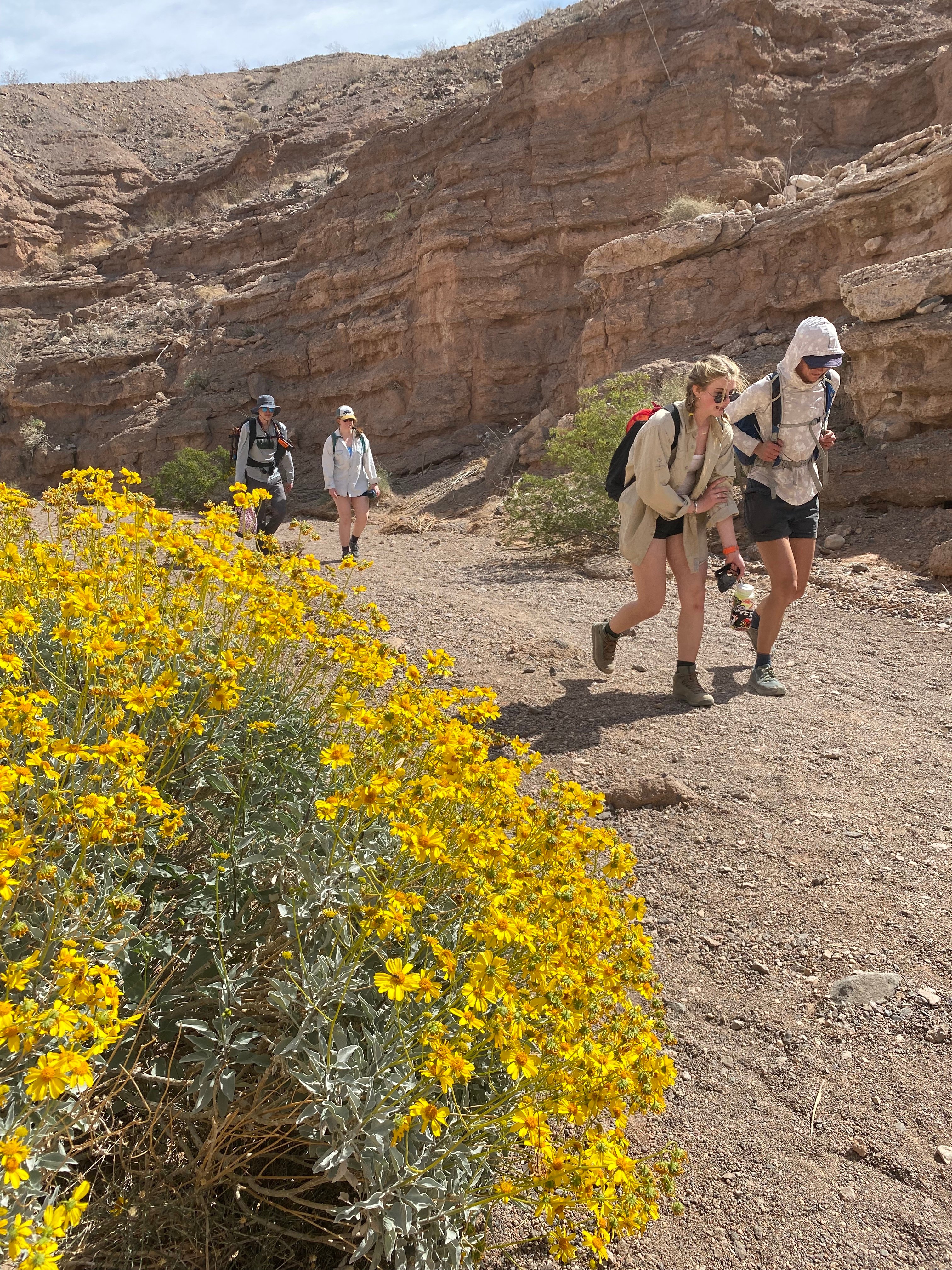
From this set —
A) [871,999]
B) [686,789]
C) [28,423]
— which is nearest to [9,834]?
[871,999]

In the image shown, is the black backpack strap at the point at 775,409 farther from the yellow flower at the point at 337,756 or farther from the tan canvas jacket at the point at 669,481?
the yellow flower at the point at 337,756

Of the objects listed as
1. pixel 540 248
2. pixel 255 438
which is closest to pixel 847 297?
pixel 255 438

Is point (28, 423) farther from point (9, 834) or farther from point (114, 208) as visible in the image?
point (9, 834)

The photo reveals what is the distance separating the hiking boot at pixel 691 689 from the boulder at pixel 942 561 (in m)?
3.37

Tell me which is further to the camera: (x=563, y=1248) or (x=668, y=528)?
(x=668, y=528)

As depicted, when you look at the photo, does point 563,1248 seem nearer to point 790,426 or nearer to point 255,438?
point 790,426

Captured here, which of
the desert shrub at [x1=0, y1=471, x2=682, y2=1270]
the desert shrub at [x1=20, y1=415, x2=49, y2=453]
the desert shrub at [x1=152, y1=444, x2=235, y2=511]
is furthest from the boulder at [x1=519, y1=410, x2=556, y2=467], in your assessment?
the desert shrub at [x1=20, y1=415, x2=49, y2=453]

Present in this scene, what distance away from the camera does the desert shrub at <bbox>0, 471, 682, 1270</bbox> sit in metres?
1.51

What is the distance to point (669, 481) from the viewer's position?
431 cm

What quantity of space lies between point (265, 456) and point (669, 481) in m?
4.37

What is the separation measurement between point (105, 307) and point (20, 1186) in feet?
82.8

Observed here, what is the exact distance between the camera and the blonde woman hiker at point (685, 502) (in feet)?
14.0

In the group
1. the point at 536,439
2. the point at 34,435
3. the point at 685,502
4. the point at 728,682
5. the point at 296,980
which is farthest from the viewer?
the point at 34,435

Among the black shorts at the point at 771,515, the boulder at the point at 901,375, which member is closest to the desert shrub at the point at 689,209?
the boulder at the point at 901,375
